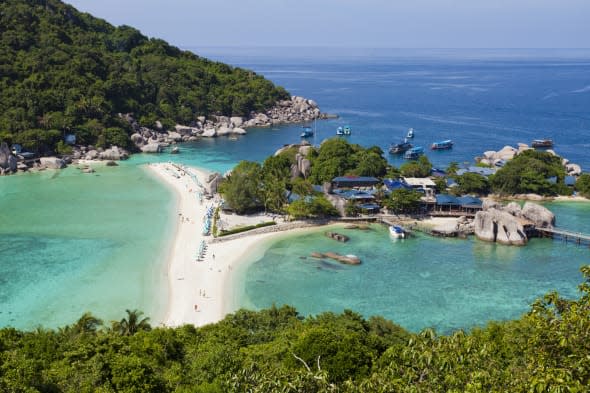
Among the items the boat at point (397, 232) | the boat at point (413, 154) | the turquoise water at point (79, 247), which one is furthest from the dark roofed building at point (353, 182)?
the boat at point (413, 154)

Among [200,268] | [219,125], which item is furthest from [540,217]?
[219,125]

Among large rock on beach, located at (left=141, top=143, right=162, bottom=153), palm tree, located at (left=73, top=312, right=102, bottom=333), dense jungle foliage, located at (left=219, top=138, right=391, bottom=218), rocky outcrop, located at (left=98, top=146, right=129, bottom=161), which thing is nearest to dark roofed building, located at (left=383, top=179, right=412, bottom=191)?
dense jungle foliage, located at (left=219, top=138, right=391, bottom=218)

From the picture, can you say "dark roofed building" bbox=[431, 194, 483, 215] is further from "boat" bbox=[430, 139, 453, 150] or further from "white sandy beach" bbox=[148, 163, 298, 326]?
"boat" bbox=[430, 139, 453, 150]

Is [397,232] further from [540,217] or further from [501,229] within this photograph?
[540,217]

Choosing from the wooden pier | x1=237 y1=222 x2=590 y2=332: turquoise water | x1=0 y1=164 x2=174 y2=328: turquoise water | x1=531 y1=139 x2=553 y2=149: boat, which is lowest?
x1=0 y1=164 x2=174 y2=328: turquoise water

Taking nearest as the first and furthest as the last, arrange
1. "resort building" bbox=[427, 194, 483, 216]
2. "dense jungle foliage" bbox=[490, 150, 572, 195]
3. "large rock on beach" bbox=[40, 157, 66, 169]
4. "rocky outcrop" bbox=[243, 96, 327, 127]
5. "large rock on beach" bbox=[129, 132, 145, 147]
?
"resort building" bbox=[427, 194, 483, 216] → "dense jungle foliage" bbox=[490, 150, 572, 195] → "large rock on beach" bbox=[40, 157, 66, 169] → "large rock on beach" bbox=[129, 132, 145, 147] → "rocky outcrop" bbox=[243, 96, 327, 127]

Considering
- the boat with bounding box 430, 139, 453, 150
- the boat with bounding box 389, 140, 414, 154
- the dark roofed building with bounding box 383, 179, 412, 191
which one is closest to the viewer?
the dark roofed building with bounding box 383, 179, 412, 191
